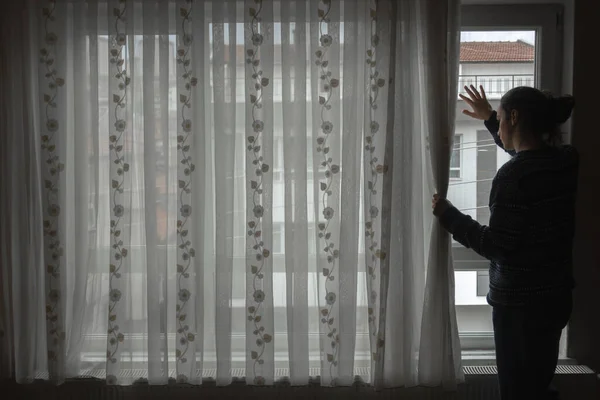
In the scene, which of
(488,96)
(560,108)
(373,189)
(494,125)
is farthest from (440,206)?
(488,96)

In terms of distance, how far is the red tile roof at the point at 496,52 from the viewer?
7.55 ft

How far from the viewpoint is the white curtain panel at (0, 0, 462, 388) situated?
2111 millimetres

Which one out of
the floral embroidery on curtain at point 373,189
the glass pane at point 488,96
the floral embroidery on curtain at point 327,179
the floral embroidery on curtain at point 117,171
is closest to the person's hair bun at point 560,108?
the glass pane at point 488,96

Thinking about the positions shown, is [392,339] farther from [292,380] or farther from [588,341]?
[588,341]

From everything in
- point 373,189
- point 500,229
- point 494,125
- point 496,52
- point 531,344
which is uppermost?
point 496,52

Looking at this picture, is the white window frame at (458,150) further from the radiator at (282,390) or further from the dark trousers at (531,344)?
the radiator at (282,390)

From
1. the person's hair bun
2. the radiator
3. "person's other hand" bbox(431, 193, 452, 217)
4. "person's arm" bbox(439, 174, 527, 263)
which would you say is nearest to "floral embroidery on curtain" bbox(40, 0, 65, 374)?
the radiator

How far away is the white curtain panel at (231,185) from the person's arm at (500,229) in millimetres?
266

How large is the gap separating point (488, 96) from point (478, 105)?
243 millimetres

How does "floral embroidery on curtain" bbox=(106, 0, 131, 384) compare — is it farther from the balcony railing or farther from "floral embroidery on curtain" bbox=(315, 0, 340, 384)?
the balcony railing

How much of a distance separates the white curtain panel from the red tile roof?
0.85 feet

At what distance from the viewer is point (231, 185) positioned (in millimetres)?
2154

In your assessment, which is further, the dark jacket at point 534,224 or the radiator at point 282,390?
the radiator at point 282,390

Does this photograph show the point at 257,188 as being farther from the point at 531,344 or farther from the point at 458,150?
the point at 531,344
